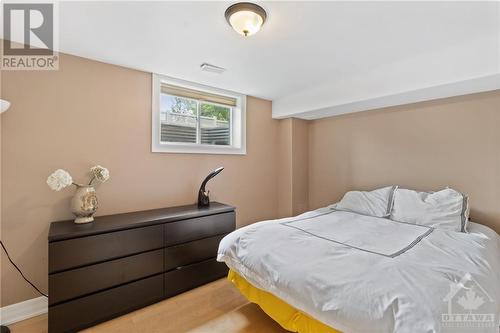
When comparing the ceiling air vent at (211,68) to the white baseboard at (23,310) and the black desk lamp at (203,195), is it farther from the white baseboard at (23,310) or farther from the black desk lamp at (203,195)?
the white baseboard at (23,310)

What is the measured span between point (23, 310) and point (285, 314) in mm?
2178

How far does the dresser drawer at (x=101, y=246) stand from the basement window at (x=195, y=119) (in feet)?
3.19

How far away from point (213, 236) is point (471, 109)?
311 centimetres

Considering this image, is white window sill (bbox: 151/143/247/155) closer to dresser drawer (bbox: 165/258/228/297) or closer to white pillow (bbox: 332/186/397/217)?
dresser drawer (bbox: 165/258/228/297)

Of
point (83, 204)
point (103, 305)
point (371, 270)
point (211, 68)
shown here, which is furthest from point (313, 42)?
point (103, 305)

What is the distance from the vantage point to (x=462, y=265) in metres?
1.38

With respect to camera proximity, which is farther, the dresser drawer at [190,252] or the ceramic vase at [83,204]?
the dresser drawer at [190,252]

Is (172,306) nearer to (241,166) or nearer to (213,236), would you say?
(213,236)

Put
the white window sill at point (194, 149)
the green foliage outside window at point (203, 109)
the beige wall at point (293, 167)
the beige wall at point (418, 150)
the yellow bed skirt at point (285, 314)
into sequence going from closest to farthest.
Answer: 1. the yellow bed skirt at point (285, 314)
2. the beige wall at point (418, 150)
3. the white window sill at point (194, 149)
4. the green foliage outside window at point (203, 109)
5. the beige wall at point (293, 167)

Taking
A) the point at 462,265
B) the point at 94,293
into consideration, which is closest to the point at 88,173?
the point at 94,293

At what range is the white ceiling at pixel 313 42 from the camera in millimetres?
1537

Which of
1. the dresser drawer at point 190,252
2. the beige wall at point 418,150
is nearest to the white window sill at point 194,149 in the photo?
the dresser drawer at point 190,252

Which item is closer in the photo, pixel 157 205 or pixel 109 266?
pixel 109 266

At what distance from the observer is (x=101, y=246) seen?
184 cm
